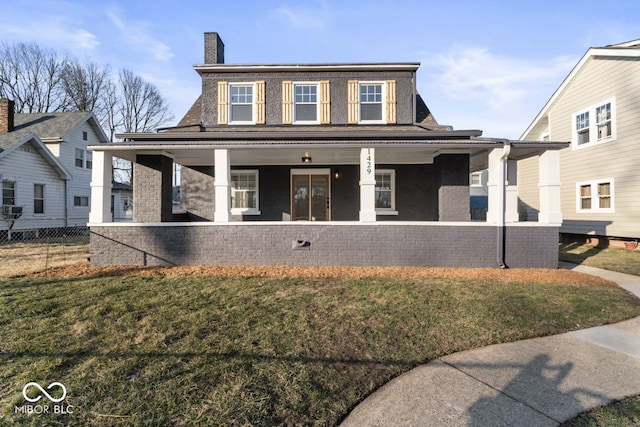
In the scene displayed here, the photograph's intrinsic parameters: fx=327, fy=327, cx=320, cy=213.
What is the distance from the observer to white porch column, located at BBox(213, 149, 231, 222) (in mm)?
7445

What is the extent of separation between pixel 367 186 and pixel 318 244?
1.74m

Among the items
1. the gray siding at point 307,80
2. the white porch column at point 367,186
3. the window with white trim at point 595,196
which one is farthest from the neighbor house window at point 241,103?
the window with white trim at point 595,196

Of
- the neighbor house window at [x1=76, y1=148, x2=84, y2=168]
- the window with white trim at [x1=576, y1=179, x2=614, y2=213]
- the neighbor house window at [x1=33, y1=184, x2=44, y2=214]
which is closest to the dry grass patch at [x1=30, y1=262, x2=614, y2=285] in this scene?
the window with white trim at [x1=576, y1=179, x2=614, y2=213]

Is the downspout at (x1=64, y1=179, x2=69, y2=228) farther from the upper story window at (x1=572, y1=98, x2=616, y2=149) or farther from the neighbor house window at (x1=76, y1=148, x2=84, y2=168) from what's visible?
the upper story window at (x1=572, y1=98, x2=616, y2=149)

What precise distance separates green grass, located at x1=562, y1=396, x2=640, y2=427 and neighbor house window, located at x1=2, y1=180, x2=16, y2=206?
1919 cm

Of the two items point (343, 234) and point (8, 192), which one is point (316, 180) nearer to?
point (343, 234)

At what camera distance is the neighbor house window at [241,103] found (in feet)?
35.9

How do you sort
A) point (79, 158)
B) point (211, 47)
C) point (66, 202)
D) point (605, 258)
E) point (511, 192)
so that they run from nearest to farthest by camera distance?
point (511, 192) → point (605, 258) → point (211, 47) → point (66, 202) → point (79, 158)

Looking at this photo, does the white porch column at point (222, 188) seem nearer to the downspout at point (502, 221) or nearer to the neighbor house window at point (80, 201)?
the downspout at point (502, 221)

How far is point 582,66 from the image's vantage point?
12539 mm

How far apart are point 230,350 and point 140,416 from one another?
1066mm

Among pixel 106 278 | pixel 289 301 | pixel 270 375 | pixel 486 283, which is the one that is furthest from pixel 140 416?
pixel 486 283

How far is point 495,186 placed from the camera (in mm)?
7582

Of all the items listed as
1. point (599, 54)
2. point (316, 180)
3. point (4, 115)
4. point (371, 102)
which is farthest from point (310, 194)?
point (4, 115)
